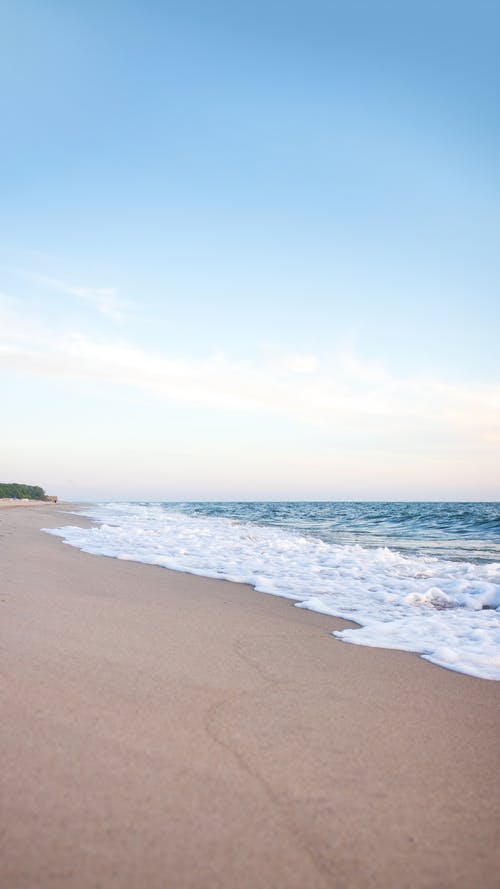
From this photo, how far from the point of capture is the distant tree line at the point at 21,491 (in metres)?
42.3

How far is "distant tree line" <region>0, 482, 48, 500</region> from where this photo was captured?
42.3 meters

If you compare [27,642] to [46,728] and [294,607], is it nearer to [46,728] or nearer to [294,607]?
[46,728]

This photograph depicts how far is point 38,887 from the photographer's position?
4.04 ft

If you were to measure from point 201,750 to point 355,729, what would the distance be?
67cm

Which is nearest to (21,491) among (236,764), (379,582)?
(379,582)

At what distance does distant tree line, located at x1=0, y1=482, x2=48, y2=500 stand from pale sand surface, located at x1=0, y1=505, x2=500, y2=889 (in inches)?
1658

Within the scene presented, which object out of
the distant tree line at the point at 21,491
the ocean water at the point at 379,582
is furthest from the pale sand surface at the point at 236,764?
the distant tree line at the point at 21,491

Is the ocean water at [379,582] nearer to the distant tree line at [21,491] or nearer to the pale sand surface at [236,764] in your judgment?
the pale sand surface at [236,764]

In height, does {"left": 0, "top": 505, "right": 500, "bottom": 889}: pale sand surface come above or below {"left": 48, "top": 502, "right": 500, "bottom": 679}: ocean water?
above

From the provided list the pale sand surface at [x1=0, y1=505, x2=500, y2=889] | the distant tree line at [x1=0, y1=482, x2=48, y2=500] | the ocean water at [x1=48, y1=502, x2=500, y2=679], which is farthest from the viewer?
the distant tree line at [x1=0, y1=482, x2=48, y2=500]

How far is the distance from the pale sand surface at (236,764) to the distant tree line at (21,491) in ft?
138

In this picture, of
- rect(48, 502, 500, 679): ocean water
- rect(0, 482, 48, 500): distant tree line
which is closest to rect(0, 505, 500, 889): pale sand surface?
rect(48, 502, 500, 679): ocean water

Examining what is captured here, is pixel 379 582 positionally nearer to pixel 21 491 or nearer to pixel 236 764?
pixel 236 764

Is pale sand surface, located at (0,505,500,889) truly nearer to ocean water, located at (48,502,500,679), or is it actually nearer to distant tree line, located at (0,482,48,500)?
ocean water, located at (48,502,500,679)
